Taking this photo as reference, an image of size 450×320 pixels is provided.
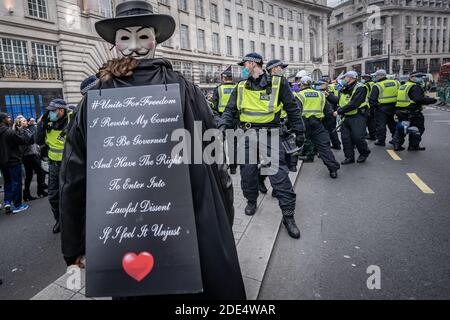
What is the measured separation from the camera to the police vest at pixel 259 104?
13.0ft

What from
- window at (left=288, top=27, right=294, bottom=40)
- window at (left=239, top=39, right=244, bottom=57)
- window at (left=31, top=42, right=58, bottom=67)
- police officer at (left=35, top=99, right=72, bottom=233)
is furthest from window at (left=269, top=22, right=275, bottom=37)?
police officer at (left=35, top=99, right=72, bottom=233)

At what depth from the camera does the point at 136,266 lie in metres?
1.49

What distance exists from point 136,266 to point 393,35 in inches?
3094

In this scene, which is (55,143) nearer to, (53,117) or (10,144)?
(53,117)

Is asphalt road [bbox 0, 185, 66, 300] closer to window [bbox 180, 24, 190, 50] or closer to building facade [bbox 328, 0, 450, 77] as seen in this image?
window [bbox 180, 24, 190, 50]

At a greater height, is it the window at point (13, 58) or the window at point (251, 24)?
the window at point (251, 24)

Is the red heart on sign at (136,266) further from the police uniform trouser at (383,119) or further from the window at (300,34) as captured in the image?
the window at (300,34)

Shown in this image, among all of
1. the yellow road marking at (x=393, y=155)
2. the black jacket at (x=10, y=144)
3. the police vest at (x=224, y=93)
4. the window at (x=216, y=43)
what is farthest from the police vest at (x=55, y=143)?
the window at (x=216, y=43)

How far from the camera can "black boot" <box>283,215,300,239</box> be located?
3.74 meters

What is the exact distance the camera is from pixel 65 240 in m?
1.69

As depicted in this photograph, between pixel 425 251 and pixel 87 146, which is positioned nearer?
pixel 87 146

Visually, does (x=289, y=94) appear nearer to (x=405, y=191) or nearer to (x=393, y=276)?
(x=393, y=276)

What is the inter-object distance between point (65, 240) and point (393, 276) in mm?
2760
